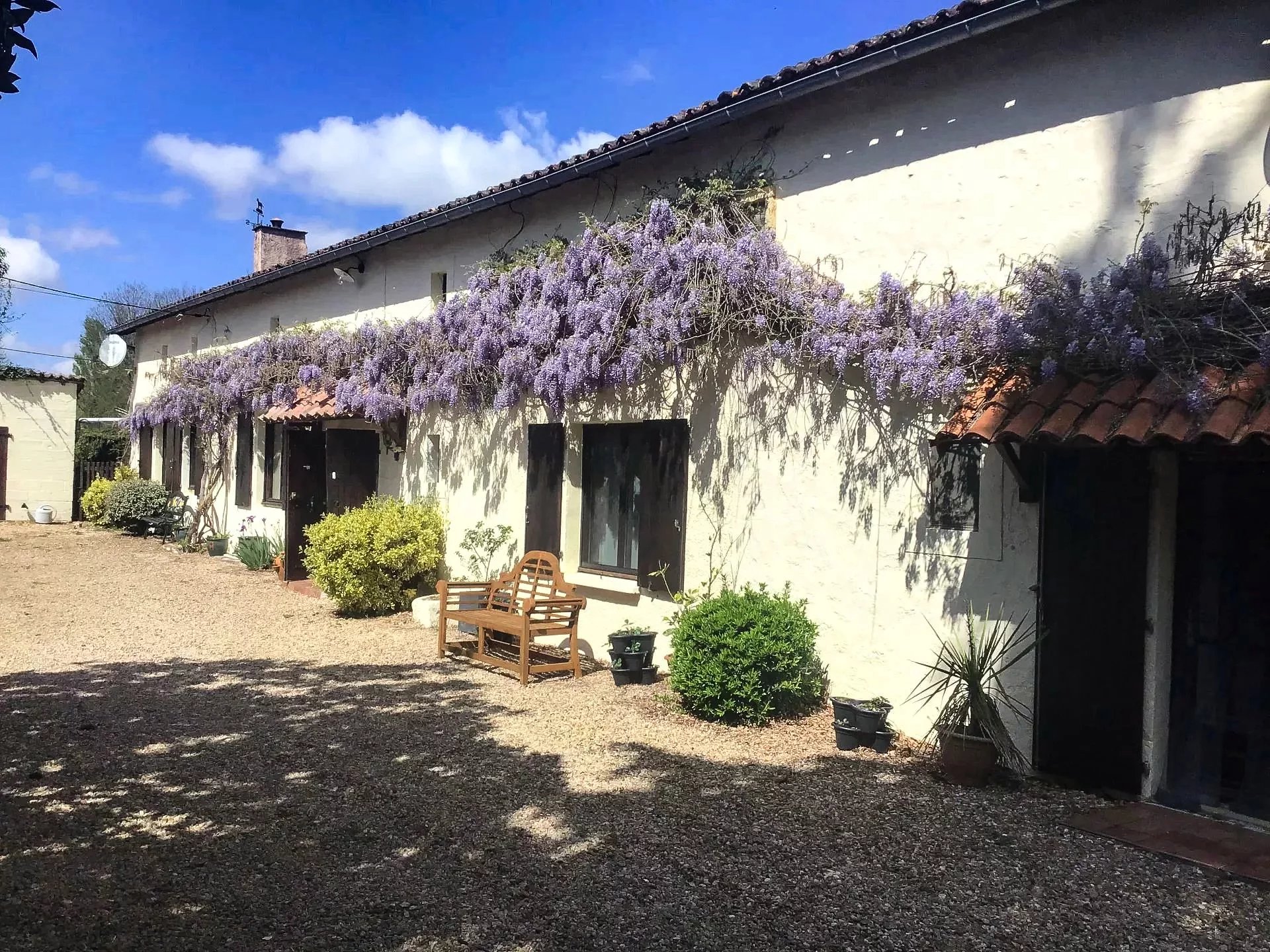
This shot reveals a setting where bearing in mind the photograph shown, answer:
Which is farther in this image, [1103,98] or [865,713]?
[865,713]

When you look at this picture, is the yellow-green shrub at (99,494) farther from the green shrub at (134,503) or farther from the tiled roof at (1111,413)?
the tiled roof at (1111,413)

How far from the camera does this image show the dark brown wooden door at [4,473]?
20172 millimetres

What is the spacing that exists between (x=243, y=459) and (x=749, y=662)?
11938 millimetres

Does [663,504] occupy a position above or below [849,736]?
above

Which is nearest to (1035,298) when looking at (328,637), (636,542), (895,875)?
(895,875)

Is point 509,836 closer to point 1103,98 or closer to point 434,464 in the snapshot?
point 1103,98

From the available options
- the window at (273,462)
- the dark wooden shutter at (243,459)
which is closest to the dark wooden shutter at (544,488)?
the window at (273,462)

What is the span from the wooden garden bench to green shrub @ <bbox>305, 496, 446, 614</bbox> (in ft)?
3.92

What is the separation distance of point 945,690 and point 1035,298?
2.40m

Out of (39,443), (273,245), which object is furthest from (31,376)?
(273,245)

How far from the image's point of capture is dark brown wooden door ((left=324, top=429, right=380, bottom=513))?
11719mm

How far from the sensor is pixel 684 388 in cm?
776

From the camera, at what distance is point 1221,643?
502 cm

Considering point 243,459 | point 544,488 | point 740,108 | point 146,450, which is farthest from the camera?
point 146,450
